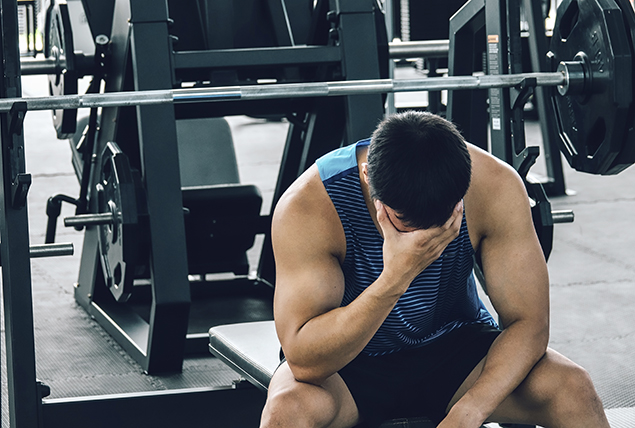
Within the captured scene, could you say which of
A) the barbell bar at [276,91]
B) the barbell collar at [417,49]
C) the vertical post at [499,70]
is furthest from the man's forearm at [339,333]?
the barbell collar at [417,49]

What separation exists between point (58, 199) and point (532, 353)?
180cm

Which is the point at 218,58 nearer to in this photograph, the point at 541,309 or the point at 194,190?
the point at 194,190

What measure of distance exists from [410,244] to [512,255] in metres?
0.26

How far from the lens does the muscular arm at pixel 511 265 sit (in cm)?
151

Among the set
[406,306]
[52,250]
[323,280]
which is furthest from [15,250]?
[406,306]

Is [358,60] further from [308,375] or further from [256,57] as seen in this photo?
[308,375]

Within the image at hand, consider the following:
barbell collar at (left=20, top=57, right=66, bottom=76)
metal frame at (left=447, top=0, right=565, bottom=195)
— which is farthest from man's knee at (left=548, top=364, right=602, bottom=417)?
barbell collar at (left=20, top=57, right=66, bottom=76)

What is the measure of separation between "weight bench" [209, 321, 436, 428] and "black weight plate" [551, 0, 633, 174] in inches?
28.9

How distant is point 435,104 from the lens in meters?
4.33

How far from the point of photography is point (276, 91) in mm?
1821

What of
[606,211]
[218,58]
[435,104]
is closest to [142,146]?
[218,58]

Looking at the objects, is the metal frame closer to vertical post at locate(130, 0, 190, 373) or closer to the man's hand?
the man's hand

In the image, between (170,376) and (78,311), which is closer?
(170,376)

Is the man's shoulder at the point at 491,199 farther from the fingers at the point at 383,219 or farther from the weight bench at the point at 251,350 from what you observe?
the weight bench at the point at 251,350
